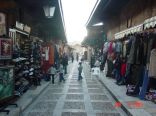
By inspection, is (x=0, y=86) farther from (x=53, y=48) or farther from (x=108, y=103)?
(x=53, y=48)

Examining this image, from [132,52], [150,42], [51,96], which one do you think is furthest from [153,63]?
[51,96]

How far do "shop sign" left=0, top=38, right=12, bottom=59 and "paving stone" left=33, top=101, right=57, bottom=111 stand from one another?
1831 mm

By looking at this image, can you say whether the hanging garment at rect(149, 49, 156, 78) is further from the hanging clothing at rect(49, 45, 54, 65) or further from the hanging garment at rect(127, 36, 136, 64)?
the hanging clothing at rect(49, 45, 54, 65)

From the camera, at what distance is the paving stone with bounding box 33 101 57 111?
9609mm

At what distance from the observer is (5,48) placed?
8.80 m

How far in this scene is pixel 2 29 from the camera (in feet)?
30.2

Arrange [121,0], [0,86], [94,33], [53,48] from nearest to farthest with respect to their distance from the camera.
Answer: [0,86], [121,0], [53,48], [94,33]

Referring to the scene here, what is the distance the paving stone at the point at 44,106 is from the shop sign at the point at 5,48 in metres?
1.83

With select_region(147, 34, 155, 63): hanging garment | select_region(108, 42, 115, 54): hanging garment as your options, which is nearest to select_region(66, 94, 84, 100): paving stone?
select_region(147, 34, 155, 63): hanging garment

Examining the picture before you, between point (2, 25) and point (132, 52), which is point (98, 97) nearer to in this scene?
point (132, 52)

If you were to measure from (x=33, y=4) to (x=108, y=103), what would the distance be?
615 centimetres

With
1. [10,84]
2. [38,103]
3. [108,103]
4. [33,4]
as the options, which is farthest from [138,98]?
[33,4]

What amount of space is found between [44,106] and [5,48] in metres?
2.33

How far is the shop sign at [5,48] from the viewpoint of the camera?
863 cm
